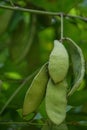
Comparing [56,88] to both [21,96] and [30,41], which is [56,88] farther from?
[30,41]

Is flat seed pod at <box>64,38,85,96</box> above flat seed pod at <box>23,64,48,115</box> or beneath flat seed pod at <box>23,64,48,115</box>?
above

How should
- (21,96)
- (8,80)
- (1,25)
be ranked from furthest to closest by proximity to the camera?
(1,25)
(8,80)
(21,96)

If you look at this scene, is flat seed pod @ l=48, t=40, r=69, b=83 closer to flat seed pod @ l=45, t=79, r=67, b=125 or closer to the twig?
flat seed pod @ l=45, t=79, r=67, b=125

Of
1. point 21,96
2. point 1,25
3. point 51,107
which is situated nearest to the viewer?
→ point 51,107

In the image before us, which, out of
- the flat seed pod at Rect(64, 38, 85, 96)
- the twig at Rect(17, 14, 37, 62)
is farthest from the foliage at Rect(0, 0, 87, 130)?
the flat seed pod at Rect(64, 38, 85, 96)

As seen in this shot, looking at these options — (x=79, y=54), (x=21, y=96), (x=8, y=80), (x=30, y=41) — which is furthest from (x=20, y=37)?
(x=79, y=54)

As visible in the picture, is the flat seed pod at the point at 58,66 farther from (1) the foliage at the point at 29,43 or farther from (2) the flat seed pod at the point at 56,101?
(1) the foliage at the point at 29,43

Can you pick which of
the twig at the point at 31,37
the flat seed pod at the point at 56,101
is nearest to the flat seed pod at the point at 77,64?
the flat seed pod at the point at 56,101

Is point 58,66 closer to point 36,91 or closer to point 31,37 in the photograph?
point 36,91
